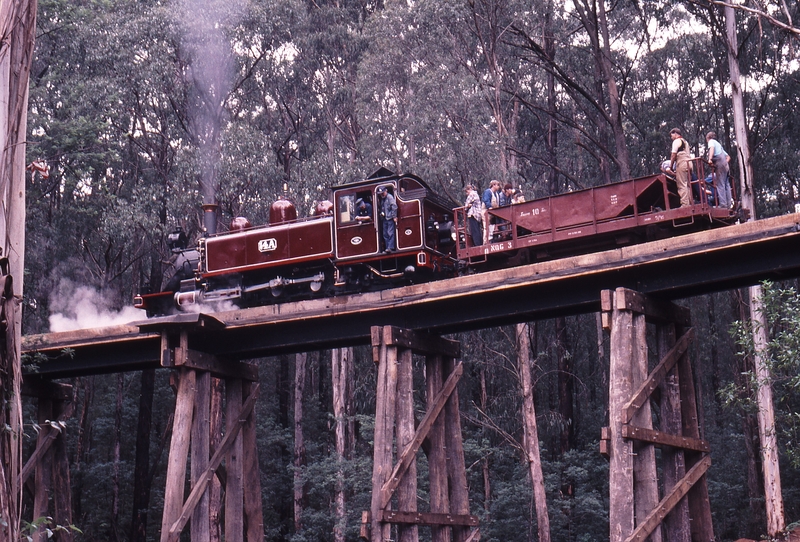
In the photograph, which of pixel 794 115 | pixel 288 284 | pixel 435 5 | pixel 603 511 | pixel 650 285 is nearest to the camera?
pixel 650 285

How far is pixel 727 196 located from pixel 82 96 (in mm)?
25683

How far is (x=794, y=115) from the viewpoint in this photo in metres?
35.5

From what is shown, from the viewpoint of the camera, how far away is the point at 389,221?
17.9 metres

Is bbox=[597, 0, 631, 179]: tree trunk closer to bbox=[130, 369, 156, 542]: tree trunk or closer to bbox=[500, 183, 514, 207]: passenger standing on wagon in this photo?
bbox=[500, 183, 514, 207]: passenger standing on wagon

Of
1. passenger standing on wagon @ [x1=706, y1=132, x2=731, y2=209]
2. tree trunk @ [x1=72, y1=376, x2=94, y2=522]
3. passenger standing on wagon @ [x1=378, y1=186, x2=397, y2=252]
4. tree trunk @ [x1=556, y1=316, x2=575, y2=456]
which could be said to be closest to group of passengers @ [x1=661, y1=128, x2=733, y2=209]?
passenger standing on wagon @ [x1=706, y1=132, x2=731, y2=209]

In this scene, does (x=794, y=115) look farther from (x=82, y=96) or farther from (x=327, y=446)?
(x=82, y=96)

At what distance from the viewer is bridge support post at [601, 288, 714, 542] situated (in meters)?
12.1

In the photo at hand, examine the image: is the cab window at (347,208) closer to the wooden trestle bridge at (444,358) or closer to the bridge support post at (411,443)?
the wooden trestle bridge at (444,358)

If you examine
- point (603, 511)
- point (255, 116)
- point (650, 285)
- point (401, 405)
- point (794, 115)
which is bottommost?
point (603, 511)

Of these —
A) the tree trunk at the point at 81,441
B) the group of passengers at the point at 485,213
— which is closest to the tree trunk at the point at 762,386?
the group of passengers at the point at 485,213

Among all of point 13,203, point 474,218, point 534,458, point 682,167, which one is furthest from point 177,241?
point 13,203

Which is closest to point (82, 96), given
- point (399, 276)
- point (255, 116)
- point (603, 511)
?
point (255, 116)

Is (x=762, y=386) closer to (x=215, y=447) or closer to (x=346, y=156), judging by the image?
(x=215, y=447)

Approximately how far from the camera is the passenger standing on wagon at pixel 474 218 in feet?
55.7
